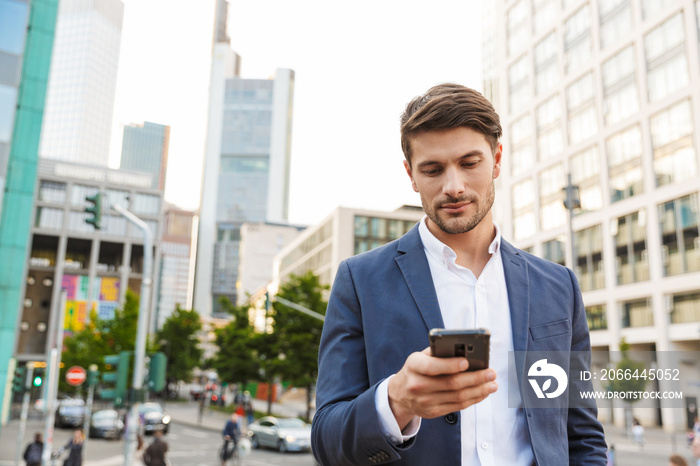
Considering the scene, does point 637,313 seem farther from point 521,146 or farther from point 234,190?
point 234,190

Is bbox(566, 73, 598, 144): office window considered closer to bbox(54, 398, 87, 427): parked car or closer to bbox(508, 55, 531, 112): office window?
bbox(508, 55, 531, 112): office window

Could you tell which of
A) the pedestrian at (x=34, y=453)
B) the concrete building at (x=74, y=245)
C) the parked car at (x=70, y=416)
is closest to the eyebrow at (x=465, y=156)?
the pedestrian at (x=34, y=453)

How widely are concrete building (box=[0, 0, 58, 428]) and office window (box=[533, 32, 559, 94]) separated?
3546cm

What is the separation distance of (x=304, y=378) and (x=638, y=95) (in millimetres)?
28034

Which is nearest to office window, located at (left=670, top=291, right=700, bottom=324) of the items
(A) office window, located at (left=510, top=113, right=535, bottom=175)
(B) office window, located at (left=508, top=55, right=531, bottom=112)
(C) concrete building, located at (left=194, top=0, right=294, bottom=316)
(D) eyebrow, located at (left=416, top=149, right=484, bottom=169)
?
(A) office window, located at (left=510, top=113, right=535, bottom=175)

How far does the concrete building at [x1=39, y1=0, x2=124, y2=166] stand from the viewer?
549 ft

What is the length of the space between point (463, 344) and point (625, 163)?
4103 centimetres

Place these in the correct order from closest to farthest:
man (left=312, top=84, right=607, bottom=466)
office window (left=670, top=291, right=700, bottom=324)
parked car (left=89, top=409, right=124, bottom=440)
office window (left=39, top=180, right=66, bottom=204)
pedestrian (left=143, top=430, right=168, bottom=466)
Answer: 1. man (left=312, top=84, right=607, bottom=466)
2. pedestrian (left=143, top=430, right=168, bottom=466)
3. parked car (left=89, top=409, right=124, bottom=440)
4. office window (left=670, top=291, right=700, bottom=324)
5. office window (left=39, top=180, right=66, bottom=204)

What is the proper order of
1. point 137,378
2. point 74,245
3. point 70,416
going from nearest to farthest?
point 137,378
point 70,416
point 74,245

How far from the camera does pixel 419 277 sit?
181cm

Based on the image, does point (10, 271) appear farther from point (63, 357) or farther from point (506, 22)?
point (506, 22)

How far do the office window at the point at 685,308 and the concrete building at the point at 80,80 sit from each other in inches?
6570

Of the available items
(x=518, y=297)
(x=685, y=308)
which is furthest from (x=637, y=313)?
(x=518, y=297)

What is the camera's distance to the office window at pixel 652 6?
3543cm
